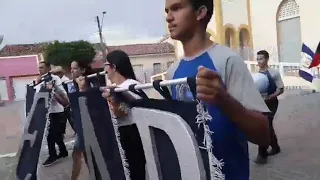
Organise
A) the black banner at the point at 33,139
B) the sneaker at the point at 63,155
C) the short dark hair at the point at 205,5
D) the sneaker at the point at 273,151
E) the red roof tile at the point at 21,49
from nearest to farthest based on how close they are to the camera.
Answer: the short dark hair at the point at 205,5, the black banner at the point at 33,139, the sneaker at the point at 273,151, the sneaker at the point at 63,155, the red roof tile at the point at 21,49

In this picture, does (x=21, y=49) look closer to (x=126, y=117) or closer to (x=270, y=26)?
(x=270, y=26)

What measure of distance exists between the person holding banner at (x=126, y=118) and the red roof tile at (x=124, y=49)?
109 feet

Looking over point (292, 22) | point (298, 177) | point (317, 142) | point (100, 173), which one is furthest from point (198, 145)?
point (292, 22)

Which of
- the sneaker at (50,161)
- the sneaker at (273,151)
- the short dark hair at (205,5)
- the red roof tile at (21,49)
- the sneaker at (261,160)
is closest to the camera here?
the short dark hair at (205,5)

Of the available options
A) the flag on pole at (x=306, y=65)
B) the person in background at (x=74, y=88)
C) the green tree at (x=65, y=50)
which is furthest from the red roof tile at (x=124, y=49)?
the person in background at (x=74, y=88)

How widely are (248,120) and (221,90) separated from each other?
209 millimetres

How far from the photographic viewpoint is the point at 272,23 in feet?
80.3

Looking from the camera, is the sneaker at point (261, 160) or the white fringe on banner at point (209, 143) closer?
the white fringe on banner at point (209, 143)

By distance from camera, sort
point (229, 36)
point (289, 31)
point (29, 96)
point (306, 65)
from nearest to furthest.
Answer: point (29, 96) → point (306, 65) → point (289, 31) → point (229, 36)

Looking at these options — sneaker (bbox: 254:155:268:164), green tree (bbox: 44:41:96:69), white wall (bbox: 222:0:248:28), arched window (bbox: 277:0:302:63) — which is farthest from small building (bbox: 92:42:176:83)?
sneaker (bbox: 254:155:268:164)

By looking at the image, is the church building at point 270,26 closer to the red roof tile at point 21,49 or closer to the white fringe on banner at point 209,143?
the white fringe on banner at point 209,143

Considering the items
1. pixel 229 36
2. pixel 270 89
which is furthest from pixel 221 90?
pixel 229 36

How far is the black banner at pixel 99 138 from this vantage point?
299 cm

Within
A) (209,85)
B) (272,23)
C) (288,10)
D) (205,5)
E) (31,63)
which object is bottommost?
(31,63)
